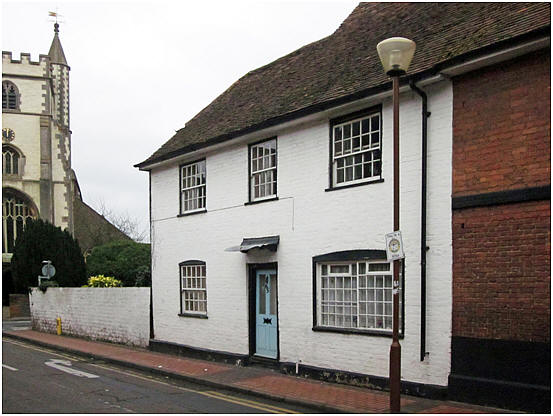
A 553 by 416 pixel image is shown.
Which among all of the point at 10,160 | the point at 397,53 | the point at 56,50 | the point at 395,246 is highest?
the point at 56,50

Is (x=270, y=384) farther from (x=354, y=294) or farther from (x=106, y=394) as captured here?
(x=106, y=394)

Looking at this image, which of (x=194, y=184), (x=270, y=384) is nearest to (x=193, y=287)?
(x=194, y=184)

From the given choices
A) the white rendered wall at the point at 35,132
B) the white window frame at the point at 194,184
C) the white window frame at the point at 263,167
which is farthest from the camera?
the white rendered wall at the point at 35,132

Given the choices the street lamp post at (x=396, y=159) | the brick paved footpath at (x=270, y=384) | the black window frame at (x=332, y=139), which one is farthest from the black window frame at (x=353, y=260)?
the street lamp post at (x=396, y=159)

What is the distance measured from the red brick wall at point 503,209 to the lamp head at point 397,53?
68.8 inches

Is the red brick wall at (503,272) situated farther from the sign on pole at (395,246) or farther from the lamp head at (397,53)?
the lamp head at (397,53)

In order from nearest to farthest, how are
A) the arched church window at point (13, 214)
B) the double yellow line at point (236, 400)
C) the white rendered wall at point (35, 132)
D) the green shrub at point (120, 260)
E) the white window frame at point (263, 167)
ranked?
the double yellow line at point (236, 400), the white window frame at point (263, 167), the green shrub at point (120, 260), the arched church window at point (13, 214), the white rendered wall at point (35, 132)

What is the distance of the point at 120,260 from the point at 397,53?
3081cm

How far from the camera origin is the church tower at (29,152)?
4719 centimetres

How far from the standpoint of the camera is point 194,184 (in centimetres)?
1761

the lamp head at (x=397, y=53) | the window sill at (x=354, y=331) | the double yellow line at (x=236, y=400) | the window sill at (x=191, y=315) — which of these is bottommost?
the double yellow line at (x=236, y=400)

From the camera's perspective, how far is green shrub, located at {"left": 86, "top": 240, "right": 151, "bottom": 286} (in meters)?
37.0

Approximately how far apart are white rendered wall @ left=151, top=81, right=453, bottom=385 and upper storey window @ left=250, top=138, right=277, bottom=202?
0.25 meters

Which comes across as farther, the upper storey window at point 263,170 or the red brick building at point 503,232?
the upper storey window at point 263,170
